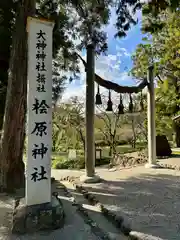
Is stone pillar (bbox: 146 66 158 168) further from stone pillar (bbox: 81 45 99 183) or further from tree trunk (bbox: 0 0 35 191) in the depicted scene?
tree trunk (bbox: 0 0 35 191)

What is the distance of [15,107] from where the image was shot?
181 inches

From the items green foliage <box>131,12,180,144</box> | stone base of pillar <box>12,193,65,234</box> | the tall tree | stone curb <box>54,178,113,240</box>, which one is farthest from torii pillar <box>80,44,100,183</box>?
green foliage <box>131,12,180,144</box>

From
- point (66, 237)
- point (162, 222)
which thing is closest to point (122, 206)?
point (162, 222)

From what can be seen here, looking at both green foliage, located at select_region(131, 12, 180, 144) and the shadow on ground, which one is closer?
the shadow on ground

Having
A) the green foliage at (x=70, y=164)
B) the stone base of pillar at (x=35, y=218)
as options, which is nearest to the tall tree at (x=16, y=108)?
the stone base of pillar at (x=35, y=218)

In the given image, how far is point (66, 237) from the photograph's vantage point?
2.78m

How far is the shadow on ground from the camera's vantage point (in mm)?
3030

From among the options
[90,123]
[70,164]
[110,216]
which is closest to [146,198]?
[110,216]

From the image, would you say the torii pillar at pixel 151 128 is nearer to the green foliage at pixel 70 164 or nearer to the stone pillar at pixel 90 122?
the stone pillar at pixel 90 122

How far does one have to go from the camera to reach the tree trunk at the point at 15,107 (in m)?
4.56

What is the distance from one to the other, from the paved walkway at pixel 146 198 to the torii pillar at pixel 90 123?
331 millimetres

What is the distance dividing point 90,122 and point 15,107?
5.64 feet

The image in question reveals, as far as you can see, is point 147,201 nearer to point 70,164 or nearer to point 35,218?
point 35,218

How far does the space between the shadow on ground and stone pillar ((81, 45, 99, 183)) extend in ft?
1.25
